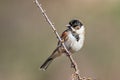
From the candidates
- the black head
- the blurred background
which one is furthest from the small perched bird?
the blurred background

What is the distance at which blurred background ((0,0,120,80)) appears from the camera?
46.0 feet

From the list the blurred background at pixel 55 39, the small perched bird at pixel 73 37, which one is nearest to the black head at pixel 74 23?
the small perched bird at pixel 73 37

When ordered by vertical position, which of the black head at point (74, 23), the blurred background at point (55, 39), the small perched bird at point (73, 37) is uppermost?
the black head at point (74, 23)

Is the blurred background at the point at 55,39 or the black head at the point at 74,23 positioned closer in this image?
the black head at the point at 74,23

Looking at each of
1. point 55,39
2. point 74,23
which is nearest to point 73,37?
point 74,23

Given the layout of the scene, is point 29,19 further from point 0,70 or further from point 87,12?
point 0,70

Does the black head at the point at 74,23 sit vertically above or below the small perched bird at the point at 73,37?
above

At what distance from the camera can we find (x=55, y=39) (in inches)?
597

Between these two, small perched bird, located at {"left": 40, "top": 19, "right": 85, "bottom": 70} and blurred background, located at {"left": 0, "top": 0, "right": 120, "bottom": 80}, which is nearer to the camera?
Answer: small perched bird, located at {"left": 40, "top": 19, "right": 85, "bottom": 70}

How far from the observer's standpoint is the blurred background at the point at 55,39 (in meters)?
14.0

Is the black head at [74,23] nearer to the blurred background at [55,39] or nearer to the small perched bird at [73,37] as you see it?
the small perched bird at [73,37]

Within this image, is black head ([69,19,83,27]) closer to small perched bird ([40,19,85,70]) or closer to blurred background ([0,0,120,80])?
small perched bird ([40,19,85,70])

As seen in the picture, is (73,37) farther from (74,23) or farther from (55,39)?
(55,39)

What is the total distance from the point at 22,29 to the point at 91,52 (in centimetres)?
258
